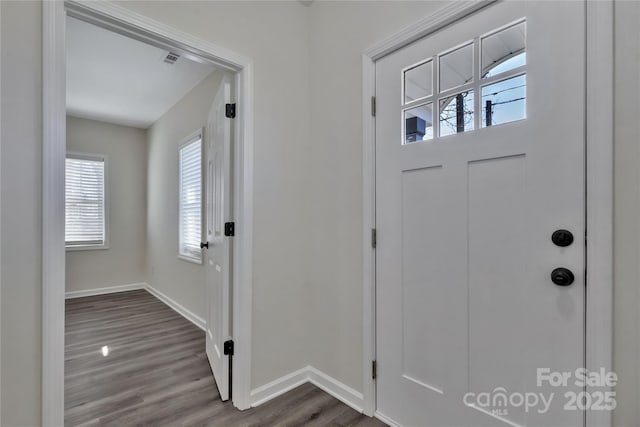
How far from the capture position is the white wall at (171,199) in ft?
11.1

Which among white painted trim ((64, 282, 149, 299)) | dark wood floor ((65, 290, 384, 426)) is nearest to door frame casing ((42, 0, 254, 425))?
dark wood floor ((65, 290, 384, 426))

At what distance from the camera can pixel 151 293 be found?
473cm

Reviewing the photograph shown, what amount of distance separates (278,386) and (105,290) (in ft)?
13.6

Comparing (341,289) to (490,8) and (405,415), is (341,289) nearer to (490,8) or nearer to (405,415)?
(405,415)

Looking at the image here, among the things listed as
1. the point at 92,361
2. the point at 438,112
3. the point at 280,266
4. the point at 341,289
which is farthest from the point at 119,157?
the point at 438,112

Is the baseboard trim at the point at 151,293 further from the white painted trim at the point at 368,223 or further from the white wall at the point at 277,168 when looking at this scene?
the white painted trim at the point at 368,223

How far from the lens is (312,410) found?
180cm

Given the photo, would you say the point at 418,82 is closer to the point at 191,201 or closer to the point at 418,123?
the point at 418,123

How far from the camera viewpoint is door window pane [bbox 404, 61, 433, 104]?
5.03ft

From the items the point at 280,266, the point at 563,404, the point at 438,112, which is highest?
the point at 438,112

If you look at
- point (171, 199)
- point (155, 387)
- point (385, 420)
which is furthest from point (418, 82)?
point (171, 199)

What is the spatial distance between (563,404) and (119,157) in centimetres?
589

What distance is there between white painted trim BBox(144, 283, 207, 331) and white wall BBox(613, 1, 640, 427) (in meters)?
3.11

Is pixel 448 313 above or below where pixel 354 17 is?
below
